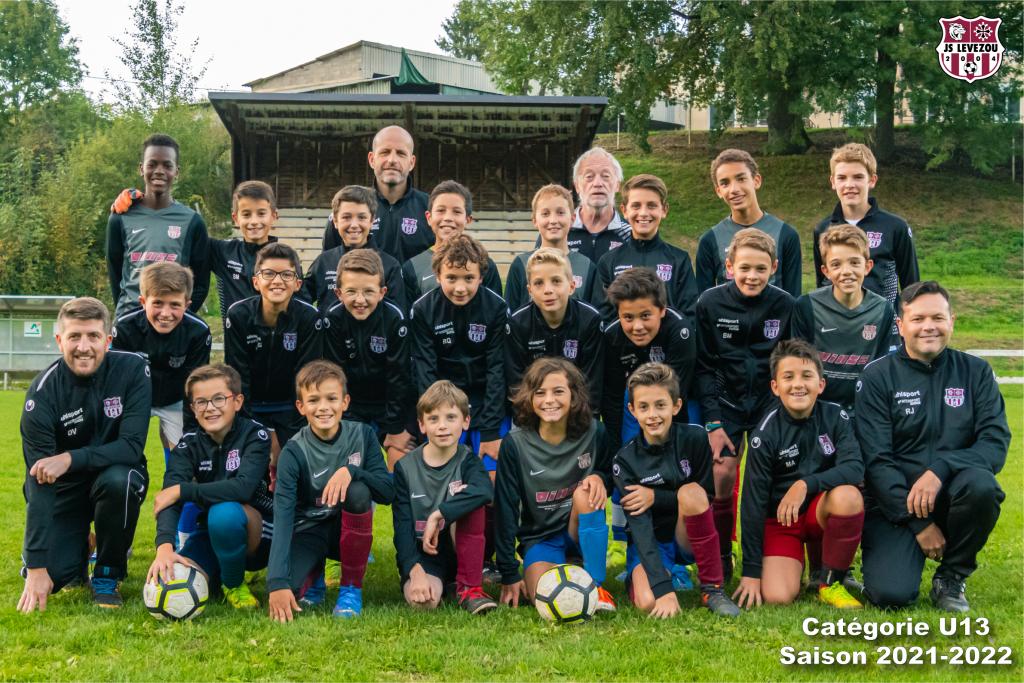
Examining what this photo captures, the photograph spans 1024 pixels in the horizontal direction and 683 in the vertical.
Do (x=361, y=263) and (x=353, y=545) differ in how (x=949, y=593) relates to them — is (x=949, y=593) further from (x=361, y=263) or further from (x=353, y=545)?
(x=361, y=263)

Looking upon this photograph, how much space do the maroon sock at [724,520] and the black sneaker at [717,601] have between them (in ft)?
1.53

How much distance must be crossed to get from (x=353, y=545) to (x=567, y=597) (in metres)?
1.00

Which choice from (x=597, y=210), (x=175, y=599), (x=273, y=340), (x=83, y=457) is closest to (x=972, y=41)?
(x=597, y=210)

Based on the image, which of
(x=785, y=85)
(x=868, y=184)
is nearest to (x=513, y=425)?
(x=868, y=184)

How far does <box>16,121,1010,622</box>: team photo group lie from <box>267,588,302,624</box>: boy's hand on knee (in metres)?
0.01

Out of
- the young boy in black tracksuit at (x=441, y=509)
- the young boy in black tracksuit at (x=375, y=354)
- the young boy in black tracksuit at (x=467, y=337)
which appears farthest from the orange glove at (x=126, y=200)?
the young boy in black tracksuit at (x=441, y=509)

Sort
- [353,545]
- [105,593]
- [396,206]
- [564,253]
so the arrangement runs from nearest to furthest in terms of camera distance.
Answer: [353,545] → [105,593] → [564,253] → [396,206]

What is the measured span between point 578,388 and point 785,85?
2353cm

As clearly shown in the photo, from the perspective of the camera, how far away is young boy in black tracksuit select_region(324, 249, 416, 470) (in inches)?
201

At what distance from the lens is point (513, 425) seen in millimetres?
5051

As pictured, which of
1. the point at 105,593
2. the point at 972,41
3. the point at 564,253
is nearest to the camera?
the point at 105,593

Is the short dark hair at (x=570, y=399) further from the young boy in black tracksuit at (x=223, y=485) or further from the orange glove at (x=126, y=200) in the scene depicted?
the orange glove at (x=126, y=200)

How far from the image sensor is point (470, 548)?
4.39 metres

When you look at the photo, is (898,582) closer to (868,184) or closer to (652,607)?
(652,607)
